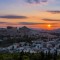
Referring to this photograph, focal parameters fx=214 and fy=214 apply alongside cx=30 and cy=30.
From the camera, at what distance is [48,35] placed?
5088cm

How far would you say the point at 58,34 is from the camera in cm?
5097

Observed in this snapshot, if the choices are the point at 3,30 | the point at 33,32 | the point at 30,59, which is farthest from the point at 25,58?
the point at 33,32

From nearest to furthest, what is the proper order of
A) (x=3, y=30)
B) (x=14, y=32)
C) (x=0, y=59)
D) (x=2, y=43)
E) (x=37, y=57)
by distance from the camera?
(x=0, y=59) < (x=37, y=57) < (x=2, y=43) < (x=3, y=30) < (x=14, y=32)

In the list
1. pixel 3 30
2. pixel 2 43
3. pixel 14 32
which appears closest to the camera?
pixel 2 43

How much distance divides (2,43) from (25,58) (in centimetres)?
2115

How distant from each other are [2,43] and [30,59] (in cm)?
2130

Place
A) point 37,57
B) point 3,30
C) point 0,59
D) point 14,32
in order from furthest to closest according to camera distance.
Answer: point 14,32 < point 3,30 < point 37,57 < point 0,59

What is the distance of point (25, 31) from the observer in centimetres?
5578

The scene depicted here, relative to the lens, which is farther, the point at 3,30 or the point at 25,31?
the point at 25,31

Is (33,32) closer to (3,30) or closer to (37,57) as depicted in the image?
(3,30)

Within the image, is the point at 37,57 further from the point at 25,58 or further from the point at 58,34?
the point at 58,34

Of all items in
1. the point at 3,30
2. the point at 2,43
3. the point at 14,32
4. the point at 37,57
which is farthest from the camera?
the point at 14,32

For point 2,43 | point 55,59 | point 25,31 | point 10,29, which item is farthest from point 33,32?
point 55,59

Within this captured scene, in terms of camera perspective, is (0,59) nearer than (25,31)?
Yes
